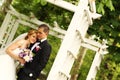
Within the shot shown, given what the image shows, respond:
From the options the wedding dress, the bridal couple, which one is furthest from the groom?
the wedding dress

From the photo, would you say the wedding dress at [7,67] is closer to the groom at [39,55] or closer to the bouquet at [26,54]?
the bouquet at [26,54]

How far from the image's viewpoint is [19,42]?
8078 mm

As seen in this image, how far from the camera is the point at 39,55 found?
7852 millimetres

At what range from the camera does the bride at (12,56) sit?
7.97 metres

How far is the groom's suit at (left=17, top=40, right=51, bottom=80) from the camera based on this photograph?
782 cm

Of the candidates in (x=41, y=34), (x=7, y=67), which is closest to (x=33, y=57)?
(x=41, y=34)

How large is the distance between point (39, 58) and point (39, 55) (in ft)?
0.21

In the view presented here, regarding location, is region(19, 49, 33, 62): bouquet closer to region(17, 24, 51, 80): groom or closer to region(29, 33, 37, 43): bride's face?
region(17, 24, 51, 80): groom

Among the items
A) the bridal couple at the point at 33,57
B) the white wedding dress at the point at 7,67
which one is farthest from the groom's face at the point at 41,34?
the white wedding dress at the point at 7,67

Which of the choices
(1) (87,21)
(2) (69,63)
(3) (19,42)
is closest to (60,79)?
(2) (69,63)

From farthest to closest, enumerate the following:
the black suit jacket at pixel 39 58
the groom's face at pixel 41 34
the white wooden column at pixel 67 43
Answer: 1. the groom's face at pixel 41 34
2. the black suit jacket at pixel 39 58
3. the white wooden column at pixel 67 43

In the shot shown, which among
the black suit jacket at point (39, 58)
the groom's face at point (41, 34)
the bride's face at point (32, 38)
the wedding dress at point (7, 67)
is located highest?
the groom's face at point (41, 34)

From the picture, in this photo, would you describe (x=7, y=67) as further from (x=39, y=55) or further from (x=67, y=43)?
(x=67, y=43)

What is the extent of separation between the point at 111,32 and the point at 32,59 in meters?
5.05
